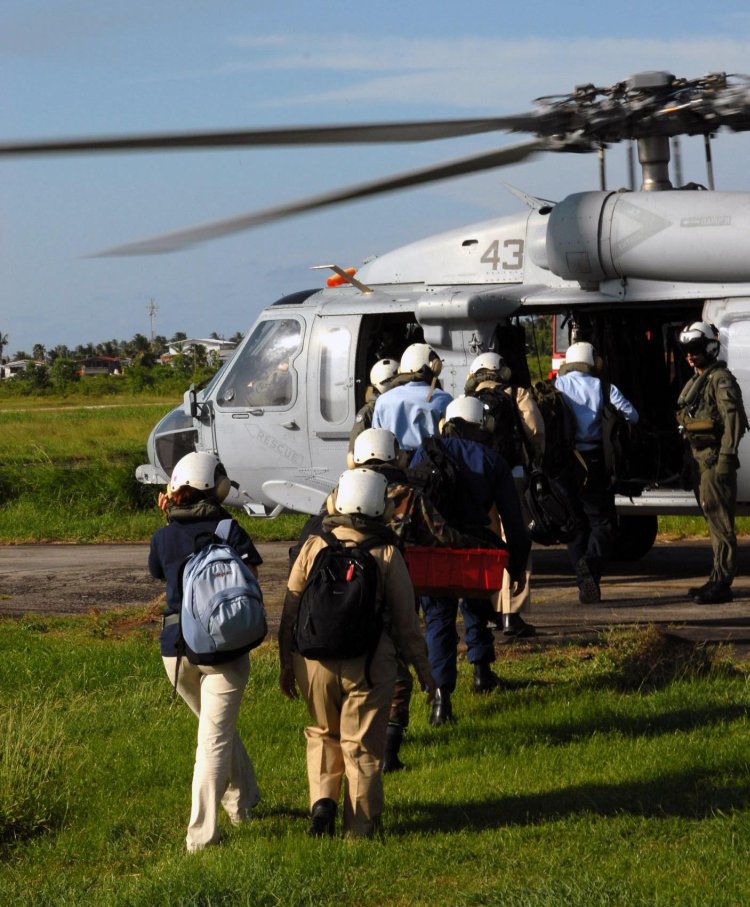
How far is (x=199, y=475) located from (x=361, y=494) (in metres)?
0.69

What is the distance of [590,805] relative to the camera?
234 inches

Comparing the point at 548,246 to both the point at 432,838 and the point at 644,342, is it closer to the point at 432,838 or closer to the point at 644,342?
the point at 644,342

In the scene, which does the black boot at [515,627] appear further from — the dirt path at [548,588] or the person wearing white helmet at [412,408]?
the person wearing white helmet at [412,408]

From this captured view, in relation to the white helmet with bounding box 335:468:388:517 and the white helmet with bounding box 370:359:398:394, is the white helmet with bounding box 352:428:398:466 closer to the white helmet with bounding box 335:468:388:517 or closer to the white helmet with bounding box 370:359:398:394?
the white helmet with bounding box 335:468:388:517

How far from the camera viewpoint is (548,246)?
11492mm

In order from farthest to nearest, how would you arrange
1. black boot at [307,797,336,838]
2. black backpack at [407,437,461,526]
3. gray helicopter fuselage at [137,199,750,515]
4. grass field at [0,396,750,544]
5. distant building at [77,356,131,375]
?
distant building at [77,356,131,375], grass field at [0,396,750,544], gray helicopter fuselage at [137,199,750,515], black backpack at [407,437,461,526], black boot at [307,797,336,838]

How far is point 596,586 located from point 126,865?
581cm

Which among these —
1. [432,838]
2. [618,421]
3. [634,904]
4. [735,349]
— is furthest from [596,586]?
[634,904]

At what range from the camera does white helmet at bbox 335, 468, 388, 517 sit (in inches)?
216

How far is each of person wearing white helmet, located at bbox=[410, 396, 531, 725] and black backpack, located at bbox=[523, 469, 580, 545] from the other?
2.43m

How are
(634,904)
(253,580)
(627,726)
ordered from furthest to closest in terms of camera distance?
1. (627,726)
2. (253,580)
3. (634,904)

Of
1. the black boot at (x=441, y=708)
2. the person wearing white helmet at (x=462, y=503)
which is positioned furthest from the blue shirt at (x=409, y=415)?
the black boot at (x=441, y=708)

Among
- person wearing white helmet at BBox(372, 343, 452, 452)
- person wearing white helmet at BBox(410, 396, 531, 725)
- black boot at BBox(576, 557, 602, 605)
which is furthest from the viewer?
black boot at BBox(576, 557, 602, 605)

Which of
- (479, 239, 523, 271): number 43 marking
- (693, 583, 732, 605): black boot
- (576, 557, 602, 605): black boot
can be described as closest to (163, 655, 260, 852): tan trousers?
(576, 557, 602, 605): black boot
